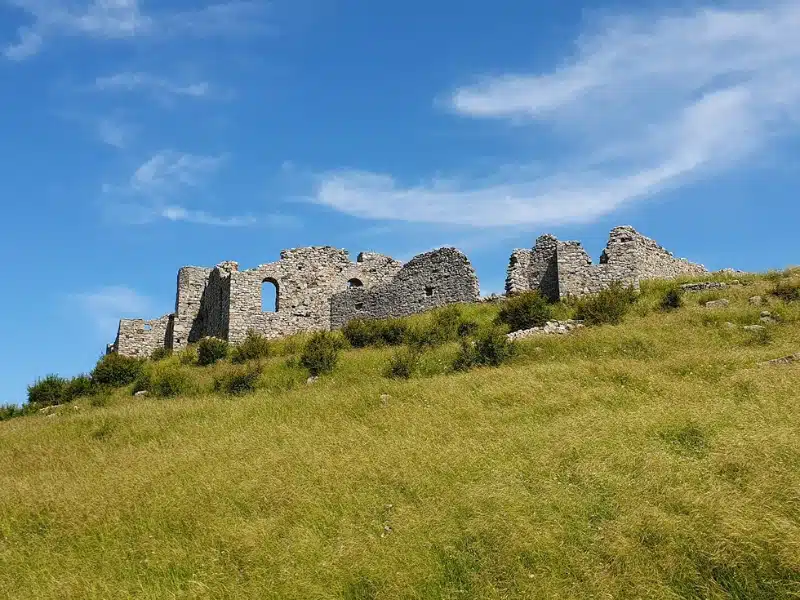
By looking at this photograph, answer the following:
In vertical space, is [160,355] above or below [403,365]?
above

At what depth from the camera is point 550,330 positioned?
19.2 metres

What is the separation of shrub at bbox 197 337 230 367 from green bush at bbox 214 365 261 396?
4.26m

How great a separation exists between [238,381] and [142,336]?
16.2 metres

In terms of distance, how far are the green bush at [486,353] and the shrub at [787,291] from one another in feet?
26.8

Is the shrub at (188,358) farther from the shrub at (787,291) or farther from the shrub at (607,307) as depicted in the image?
the shrub at (787,291)

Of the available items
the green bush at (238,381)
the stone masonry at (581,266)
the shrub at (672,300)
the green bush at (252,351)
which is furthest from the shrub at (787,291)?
the green bush at (252,351)

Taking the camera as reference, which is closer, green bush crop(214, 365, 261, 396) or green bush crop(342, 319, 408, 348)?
green bush crop(214, 365, 261, 396)

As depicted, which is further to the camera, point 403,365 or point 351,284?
point 351,284

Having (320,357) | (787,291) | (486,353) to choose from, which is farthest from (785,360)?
(320,357)

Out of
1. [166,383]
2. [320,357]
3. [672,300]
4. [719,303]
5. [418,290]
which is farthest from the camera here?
[418,290]

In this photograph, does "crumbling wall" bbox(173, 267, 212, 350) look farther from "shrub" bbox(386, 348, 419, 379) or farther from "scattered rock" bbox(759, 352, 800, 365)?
"scattered rock" bbox(759, 352, 800, 365)

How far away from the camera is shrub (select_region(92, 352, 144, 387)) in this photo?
22.9 metres

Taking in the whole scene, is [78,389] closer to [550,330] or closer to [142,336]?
[142,336]

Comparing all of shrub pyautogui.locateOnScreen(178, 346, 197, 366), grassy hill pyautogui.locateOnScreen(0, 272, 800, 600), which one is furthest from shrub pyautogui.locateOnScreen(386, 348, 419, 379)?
shrub pyautogui.locateOnScreen(178, 346, 197, 366)
